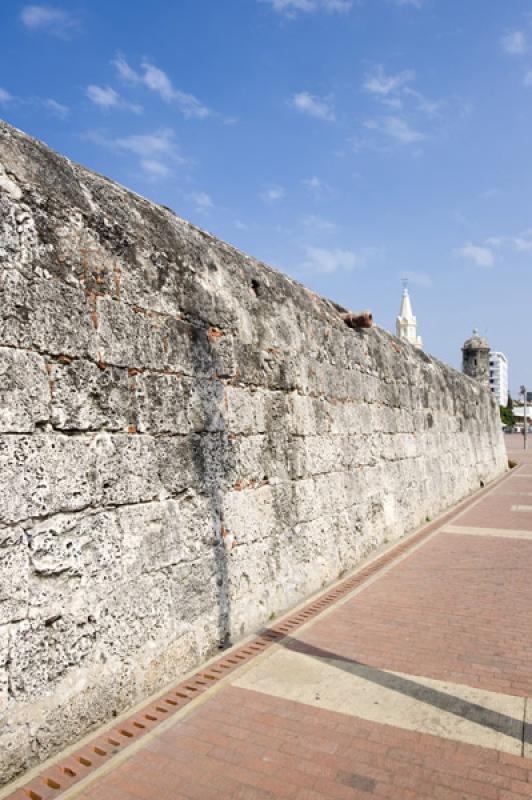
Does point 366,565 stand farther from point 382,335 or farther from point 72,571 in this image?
point 72,571

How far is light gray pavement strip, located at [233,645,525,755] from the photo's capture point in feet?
10.2

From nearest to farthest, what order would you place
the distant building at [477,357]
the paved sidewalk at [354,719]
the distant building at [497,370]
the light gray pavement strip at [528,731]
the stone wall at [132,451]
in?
the paved sidewalk at [354,719], the light gray pavement strip at [528,731], the stone wall at [132,451], the distant building at [477,357], the distant building at [497,370]

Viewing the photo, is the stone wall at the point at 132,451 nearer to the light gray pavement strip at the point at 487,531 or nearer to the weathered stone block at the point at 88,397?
the weathered stone block at the point at 88,397

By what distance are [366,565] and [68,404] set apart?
14.5 feet

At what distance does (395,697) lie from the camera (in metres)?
3.50

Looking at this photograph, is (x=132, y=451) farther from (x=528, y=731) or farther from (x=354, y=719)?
(x=528, y=731)

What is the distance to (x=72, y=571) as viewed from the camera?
3186 mm

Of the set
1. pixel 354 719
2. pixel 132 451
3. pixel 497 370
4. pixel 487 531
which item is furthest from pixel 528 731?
pixel 497 370

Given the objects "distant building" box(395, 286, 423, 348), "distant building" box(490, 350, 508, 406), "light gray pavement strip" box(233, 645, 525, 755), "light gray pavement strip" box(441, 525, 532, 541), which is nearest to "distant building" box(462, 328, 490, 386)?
"light gray pavement strip" box(441, 525, 532, 541)

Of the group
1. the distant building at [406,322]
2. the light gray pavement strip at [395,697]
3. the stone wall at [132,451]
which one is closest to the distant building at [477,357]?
the stone wall at [132,451]

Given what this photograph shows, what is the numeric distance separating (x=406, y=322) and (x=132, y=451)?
6148 centimetres

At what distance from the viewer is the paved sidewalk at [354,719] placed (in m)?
2.70

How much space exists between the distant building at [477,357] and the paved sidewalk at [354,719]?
2127cm

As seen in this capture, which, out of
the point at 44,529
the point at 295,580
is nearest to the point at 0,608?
the point at 44,529
